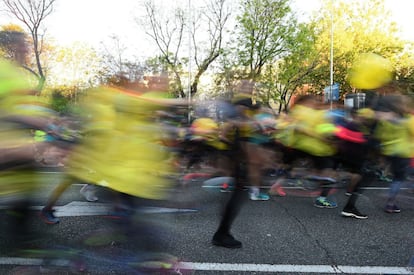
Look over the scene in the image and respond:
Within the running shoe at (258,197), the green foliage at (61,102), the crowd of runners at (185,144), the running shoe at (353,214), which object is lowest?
the running shoe at (258,197)

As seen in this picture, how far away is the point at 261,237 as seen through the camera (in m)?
4.11

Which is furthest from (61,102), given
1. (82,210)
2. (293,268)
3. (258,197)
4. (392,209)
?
(392,209)

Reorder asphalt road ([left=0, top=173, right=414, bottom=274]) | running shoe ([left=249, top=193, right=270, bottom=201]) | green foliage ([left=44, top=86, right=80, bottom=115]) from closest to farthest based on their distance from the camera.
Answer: asphalt road ([left=0, top=173, right=414, bottom=274]) → green foliage ([left=44, top=86, right=80, bottom=115]) → running shoe ([left=249, top=193, right=270, bottom=201])

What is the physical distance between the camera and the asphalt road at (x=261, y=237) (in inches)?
115

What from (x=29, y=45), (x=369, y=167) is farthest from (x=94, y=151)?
(x=369, y=167)

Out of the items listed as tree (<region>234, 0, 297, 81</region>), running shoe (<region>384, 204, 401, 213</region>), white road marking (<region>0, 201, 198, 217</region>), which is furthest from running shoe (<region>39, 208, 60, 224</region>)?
tree (<region>234, 0, 297, 81</region>)

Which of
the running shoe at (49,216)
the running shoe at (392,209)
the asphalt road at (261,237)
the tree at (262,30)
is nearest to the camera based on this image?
the asphalt road at (261,237)

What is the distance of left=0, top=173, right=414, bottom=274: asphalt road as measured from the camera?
9.59ft

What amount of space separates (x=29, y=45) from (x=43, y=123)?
75cm

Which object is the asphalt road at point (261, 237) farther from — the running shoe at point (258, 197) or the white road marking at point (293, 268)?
the running shoe at point (258, 197)

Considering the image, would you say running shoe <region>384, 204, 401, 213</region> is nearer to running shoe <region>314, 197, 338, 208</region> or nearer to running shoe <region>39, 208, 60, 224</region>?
running shoe <region>314, 197, 338, 208</region>

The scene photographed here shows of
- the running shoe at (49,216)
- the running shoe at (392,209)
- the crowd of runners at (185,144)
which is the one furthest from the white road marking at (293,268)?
the running shoe at (392,209)

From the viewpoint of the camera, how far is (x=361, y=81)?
4125 mm

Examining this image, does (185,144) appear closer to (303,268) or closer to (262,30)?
(303,268)
